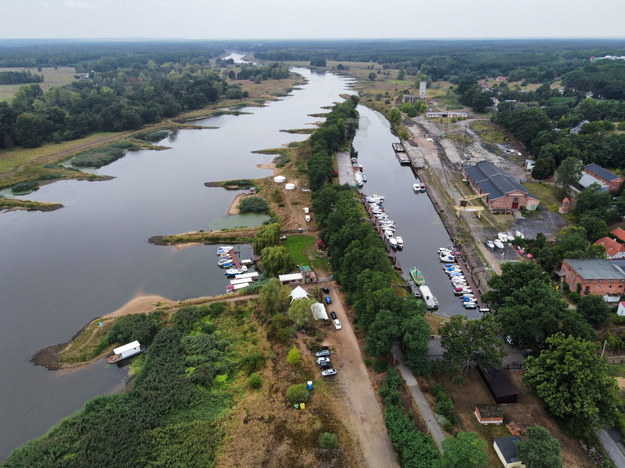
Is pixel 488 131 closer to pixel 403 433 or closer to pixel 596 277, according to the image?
pixel 596 277

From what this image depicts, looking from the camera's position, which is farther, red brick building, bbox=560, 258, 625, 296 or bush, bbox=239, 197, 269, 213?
bush, bbox=239, 197, 269, 213

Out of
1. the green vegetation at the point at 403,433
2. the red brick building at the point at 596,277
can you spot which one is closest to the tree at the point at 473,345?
the green vegetation at the point at 403,433

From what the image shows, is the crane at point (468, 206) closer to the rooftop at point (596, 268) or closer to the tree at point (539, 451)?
the rooftop at point (596, 268)

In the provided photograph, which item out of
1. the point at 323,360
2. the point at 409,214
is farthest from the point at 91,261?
the point at 409,214

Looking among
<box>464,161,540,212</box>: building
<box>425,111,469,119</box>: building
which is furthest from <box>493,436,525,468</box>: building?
<box>425,111,469,119</box>: building

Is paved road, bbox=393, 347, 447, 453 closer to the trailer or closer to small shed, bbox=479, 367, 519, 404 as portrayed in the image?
small shed, bbox=479, 367, 519, 404

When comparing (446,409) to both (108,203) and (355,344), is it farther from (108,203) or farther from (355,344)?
(108,203)

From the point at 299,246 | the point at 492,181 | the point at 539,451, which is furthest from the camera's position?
the point at 492,181

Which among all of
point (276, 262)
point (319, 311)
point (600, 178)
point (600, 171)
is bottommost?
point (319, 311)
